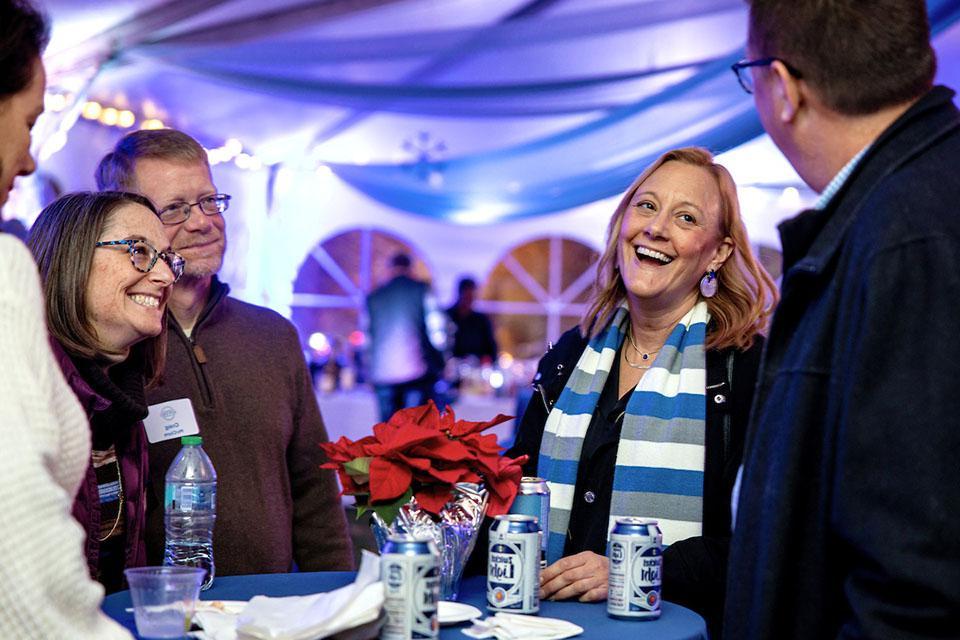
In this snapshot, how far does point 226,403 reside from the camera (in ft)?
8.48

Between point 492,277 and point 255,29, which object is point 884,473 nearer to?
point 255,29

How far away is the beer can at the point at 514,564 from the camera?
171 cm

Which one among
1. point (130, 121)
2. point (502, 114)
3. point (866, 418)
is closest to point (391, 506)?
point (866, 418)

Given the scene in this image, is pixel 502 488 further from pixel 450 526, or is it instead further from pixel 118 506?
pixel 118 506

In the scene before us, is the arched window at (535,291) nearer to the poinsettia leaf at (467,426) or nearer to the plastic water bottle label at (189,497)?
the plastic water bottle label at (189,497)

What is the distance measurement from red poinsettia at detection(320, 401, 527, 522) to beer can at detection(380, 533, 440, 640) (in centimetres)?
22

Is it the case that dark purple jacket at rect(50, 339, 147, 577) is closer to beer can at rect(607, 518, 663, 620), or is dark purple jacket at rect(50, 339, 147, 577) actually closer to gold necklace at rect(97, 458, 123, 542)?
gold necklace at rect(97, 458, 123, 542)

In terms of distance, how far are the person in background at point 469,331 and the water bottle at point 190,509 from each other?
232 inches

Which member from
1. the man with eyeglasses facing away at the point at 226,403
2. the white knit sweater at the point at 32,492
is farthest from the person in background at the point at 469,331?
the white knit sweater at the point at 32,492

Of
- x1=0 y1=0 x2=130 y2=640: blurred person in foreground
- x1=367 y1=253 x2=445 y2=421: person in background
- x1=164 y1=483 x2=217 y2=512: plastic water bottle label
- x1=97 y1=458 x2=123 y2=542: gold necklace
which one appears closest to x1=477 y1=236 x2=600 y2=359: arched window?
x1=367 y1=253 x2=445 y2=421: person in background

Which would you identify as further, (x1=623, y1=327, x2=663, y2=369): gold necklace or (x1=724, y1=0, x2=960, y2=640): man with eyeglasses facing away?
(x1=623, y1=327, x2=663, y2=369): gold necklace

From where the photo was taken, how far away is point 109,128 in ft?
25.3

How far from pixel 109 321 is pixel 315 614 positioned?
90 centimetres

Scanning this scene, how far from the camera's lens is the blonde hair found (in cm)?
241
